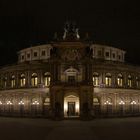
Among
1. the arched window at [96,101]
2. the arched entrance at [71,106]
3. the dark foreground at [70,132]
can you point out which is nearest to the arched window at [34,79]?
the arched entrance at [71,106]

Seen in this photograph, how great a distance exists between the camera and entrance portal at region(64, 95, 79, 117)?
6838cm

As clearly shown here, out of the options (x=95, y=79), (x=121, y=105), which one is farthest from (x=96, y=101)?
(x=121, y=105)

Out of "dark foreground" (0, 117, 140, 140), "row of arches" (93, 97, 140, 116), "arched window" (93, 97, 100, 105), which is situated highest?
"arched window" (93, 97, 100, 105)

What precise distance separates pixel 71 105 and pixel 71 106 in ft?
0.75

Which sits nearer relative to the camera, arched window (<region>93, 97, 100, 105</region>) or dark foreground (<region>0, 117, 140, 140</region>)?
dark foreground (<region>0, 117, 140, 140</region>)

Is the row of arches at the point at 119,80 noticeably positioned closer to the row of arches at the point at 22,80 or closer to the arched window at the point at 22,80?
the row of arches at the point at 22,80

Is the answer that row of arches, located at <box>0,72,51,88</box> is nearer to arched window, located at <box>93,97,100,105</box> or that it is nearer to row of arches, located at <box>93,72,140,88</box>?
row of arches, located at <box>93,72,140,88</box>

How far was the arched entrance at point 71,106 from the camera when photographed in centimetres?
6831

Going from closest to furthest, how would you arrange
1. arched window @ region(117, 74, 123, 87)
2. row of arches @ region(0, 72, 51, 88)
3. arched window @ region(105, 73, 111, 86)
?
row of arches @ region(0, 72, 51, 88) < arched window @ region(105, 73, 111, 86) < arched window @ region(117, 74, 123, 87)

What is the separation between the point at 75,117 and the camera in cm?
6481

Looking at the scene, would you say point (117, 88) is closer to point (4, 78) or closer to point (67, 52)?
point (67, 52)

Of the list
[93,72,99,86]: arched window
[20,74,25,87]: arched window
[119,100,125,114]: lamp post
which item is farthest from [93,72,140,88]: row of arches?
[20,74,25,87]: arched window

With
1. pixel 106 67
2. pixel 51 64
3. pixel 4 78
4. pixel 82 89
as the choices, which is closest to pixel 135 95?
pixel 106 67

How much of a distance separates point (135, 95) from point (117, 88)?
6774 mm
